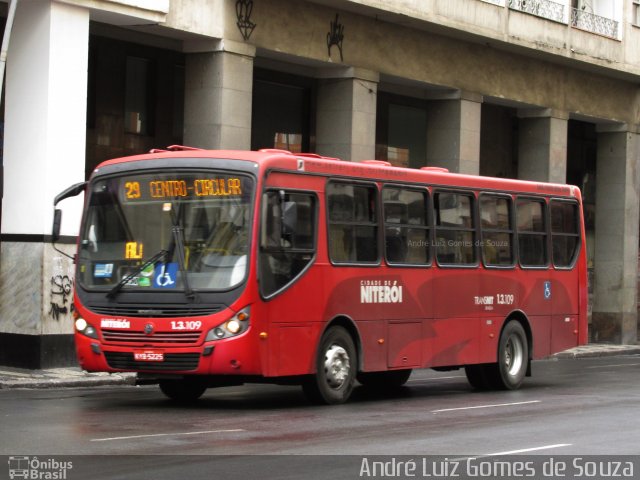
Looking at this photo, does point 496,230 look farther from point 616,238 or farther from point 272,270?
point 616,238

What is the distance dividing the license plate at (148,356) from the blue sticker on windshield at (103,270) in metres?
1.08

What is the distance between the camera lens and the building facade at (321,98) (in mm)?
22172

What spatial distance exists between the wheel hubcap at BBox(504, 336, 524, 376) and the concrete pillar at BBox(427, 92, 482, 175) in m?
11.0

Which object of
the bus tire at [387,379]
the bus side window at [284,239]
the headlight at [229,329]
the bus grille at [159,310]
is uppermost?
the bus side window at [284,239]

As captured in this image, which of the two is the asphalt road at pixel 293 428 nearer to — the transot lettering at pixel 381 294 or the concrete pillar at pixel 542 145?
the transot lettering at pixel 381 294

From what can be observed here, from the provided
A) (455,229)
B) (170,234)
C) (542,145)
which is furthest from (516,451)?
(542,145)

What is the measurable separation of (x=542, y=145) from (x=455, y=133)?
13.4ft

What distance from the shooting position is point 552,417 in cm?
1582

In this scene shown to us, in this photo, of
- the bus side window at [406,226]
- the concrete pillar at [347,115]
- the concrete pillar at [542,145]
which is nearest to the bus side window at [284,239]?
Result: the bus side window at [406,226]

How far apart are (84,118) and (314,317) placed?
7.49 m

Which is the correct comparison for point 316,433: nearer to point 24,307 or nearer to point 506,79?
point 24,307

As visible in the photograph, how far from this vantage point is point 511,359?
21.1 m

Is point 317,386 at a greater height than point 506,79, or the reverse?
point 506,79

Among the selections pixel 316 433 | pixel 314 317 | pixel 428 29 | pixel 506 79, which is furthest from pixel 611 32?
pixel 316 433
